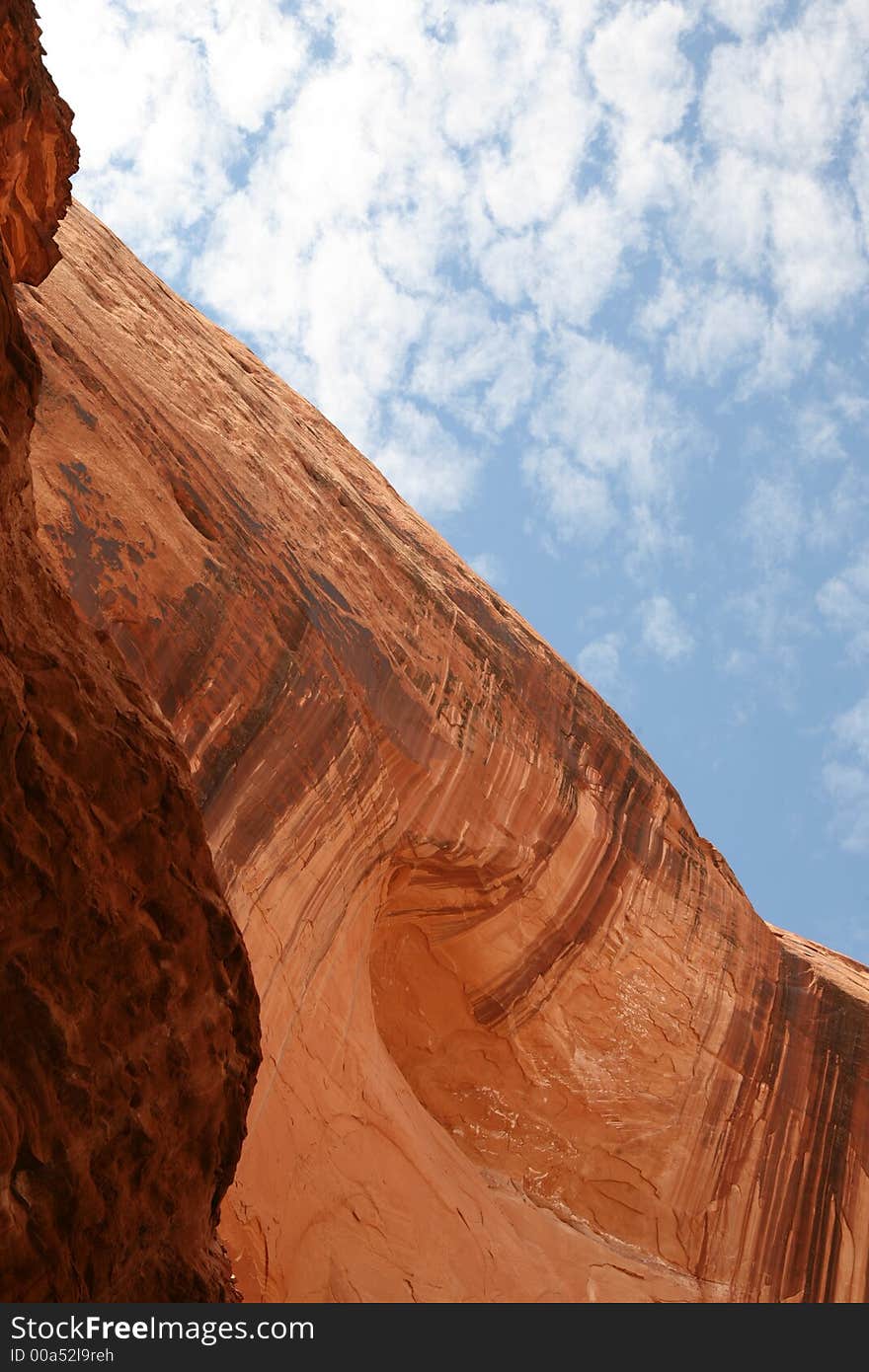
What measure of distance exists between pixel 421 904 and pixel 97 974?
784 centimetres

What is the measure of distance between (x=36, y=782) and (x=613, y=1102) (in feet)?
32.6

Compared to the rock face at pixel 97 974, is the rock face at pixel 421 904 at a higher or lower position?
higher

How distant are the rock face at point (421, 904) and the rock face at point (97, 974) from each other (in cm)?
390

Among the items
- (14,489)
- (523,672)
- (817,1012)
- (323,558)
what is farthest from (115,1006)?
(817,1012)

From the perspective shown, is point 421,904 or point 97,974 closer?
point 97,974

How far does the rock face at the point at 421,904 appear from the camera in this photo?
10.1 meters

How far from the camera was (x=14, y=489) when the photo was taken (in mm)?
5637

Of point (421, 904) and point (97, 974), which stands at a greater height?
point (421, 904)

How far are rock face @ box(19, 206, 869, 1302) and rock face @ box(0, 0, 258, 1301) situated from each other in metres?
3.90

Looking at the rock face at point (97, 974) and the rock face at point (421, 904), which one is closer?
the rock face at point (97, 974)

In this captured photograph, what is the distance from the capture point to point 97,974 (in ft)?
16.4

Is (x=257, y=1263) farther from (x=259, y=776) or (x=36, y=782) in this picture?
(x=36, y=782)

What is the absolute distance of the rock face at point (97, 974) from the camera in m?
4.54

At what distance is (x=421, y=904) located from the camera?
41.6 feet
